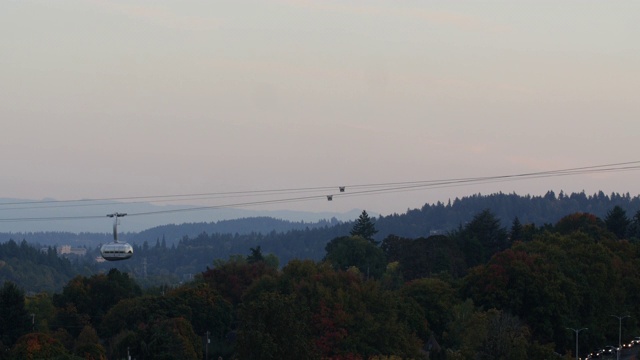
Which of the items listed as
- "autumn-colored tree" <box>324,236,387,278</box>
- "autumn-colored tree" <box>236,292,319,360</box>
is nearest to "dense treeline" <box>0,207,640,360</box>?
"autumn-colored tree" <box>236,292,319,360</box>

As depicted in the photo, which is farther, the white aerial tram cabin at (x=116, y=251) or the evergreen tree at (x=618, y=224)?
the evergreen tree at (x=618, y=224)

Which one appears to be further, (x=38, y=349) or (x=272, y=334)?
(x=38, y=349)

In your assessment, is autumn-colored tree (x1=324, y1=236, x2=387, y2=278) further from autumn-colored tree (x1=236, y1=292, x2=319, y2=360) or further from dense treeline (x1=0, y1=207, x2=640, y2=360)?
autumn-colored tree (x1=236, y1=292, x2=319, y2=360)

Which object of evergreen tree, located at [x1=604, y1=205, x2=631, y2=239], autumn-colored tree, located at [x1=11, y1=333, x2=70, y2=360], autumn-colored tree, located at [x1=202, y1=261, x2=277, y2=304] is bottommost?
autumn-colored tree, located at [x1=11, y1=333, x2=70, y2=360]

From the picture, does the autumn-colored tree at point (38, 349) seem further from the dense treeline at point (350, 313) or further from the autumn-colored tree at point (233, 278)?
the autumn-colored tree at point (233, 278)

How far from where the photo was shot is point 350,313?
112m

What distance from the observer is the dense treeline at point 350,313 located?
103500 mm

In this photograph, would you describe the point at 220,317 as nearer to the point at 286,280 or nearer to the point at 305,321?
Result: the point at 286,280

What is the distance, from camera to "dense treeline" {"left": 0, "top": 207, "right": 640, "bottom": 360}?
104 metres

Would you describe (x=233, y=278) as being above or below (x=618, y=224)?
below

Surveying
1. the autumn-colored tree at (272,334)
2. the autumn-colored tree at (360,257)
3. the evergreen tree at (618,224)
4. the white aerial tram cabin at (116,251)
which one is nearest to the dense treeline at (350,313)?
the autumn-colored tree at (272,334)

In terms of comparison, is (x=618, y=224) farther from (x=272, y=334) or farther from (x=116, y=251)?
(x=116, y=251)

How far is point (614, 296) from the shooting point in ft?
435

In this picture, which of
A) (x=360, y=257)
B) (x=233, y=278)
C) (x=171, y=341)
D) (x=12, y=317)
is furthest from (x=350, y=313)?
(x=360, y=257)
